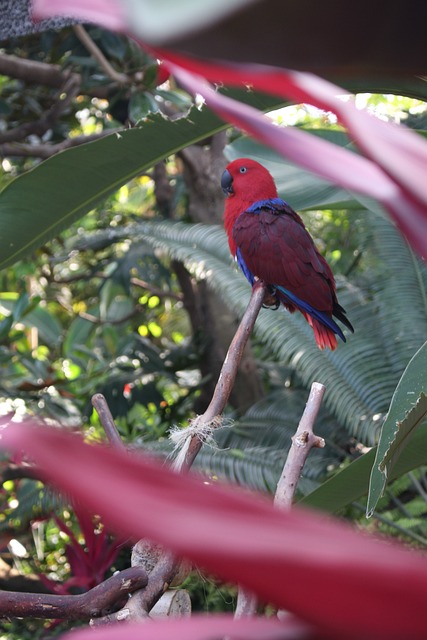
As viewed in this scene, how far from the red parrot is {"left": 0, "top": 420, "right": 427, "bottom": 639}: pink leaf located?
1077mm

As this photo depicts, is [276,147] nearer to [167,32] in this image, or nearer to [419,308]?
[167,32]

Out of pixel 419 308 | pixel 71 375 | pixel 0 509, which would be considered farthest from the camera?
pixel 71 375

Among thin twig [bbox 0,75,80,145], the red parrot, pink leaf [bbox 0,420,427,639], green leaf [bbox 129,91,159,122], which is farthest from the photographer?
thin twig [bbox 0,75,80,145]

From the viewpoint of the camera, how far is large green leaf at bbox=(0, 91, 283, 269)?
3.10 ft

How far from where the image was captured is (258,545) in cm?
11

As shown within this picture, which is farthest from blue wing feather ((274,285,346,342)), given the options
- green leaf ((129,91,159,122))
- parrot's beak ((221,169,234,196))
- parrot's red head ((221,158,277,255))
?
green leaf ((129,91,159,122))

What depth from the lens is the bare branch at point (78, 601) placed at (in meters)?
0.59

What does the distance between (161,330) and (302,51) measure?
315 centimetres

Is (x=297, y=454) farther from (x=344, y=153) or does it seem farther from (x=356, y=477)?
(x=344, y=153)

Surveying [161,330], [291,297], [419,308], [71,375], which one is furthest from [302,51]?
[161,330]

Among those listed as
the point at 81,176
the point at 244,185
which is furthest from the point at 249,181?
the point at 81,176

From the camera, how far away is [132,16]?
0.44 ft

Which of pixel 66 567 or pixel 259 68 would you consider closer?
pixel 259 68

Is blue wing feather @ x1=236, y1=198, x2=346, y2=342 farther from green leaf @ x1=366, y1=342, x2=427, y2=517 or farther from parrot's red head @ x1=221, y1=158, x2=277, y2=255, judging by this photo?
green leaf @ x1=366, y1=342, x2=427, y2=517
